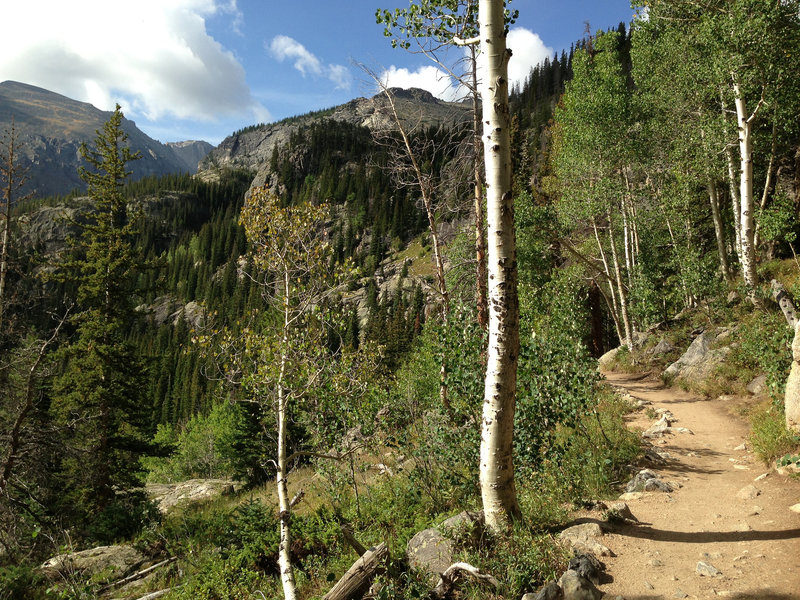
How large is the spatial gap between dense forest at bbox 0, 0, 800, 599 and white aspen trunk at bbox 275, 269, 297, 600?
0.03 m

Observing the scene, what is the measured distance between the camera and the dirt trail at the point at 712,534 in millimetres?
3957

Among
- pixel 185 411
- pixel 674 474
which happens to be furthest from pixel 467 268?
pixel 185 411

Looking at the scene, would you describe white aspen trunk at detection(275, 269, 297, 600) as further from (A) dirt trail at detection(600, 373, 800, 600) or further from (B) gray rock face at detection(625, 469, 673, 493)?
(B) gray rock face at detection(625, 469, 673, 493)

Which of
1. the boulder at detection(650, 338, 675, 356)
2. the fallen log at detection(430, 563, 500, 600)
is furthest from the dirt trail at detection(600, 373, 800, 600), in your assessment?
the boulder at detection(650, 338, 675, 356)

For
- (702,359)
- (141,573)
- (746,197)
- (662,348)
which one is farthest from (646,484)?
(662,348)

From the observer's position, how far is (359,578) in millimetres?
4867

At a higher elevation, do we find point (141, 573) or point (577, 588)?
point (577, 588)

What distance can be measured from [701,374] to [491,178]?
1124cm

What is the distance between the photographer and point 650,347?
56.9 feet

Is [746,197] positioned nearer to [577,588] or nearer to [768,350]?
[768,350]

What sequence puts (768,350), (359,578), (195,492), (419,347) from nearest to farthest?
(359,578) < (768,350) < (419,347) < (195,492)

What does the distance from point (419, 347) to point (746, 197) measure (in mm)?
11247

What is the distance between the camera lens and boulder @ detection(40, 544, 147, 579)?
935 centimetres

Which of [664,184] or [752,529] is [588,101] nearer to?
[664,184]
